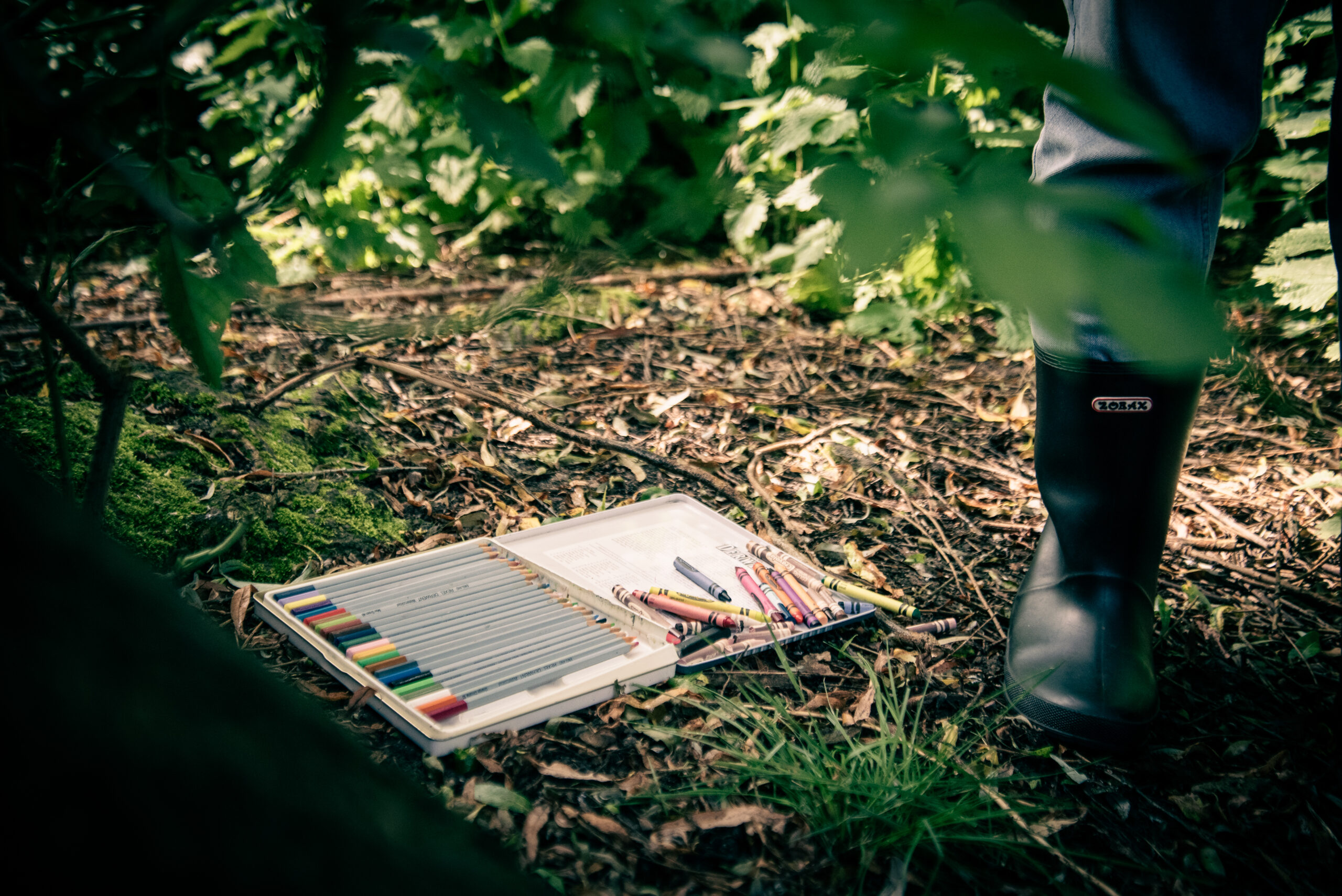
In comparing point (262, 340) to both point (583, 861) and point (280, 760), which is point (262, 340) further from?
point (280, 760)

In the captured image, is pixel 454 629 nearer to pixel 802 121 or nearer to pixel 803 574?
pixel 803 574

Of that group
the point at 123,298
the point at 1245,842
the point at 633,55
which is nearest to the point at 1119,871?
the point at 1245,842

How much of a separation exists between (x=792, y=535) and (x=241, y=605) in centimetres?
86

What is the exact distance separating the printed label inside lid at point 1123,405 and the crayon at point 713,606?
1.63 ft

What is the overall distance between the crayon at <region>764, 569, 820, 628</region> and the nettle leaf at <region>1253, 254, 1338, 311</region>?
1240 millimetres

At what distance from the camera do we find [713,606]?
3.81ft

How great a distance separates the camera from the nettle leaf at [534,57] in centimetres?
219

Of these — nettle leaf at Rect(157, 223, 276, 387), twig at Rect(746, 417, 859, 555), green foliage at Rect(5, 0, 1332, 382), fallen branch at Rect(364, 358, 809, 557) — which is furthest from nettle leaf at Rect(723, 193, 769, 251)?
nettle leaf at Rect(157, 223, 276, 387)

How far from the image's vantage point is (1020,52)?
17cm

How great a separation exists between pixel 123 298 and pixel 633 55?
255 cm

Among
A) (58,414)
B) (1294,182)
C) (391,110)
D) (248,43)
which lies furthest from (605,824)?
(1294,182)

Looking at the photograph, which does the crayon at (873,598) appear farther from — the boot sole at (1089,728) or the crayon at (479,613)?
the crayon at (479,613)

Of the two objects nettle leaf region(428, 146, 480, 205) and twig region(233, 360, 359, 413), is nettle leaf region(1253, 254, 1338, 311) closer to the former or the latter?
twig region(233, 360, 359, 413)

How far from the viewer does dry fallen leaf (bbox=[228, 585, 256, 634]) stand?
1063 mm
